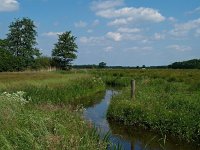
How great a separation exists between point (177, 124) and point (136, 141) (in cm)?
167

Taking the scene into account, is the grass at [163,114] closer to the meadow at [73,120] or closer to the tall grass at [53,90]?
the meadow at [73,120]

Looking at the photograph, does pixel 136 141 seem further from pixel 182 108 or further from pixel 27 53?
pixel 27 53

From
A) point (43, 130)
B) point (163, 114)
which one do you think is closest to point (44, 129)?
point (43, 130)

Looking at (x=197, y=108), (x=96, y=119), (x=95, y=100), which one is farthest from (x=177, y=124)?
(x=95, y=100)

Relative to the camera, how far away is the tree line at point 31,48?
2972 inches

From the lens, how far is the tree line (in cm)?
7550

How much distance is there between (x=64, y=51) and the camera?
78.4m

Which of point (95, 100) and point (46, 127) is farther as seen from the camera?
point (95, 100)

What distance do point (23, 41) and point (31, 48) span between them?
6.54 feet

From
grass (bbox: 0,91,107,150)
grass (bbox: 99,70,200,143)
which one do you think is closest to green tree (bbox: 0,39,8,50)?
grass (bbox: 99,70,200,143)

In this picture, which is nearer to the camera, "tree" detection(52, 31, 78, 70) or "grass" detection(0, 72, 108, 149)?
"grass" detection(0, 72, 108, 149)

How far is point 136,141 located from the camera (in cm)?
1561

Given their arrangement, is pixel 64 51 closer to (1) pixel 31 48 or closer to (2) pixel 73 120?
(1) pixel 31 48

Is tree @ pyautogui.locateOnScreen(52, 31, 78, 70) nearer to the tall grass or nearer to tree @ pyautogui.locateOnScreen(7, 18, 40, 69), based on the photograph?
tree @ pyautogui.locateOnScreen(7, 18, 40, 69)
